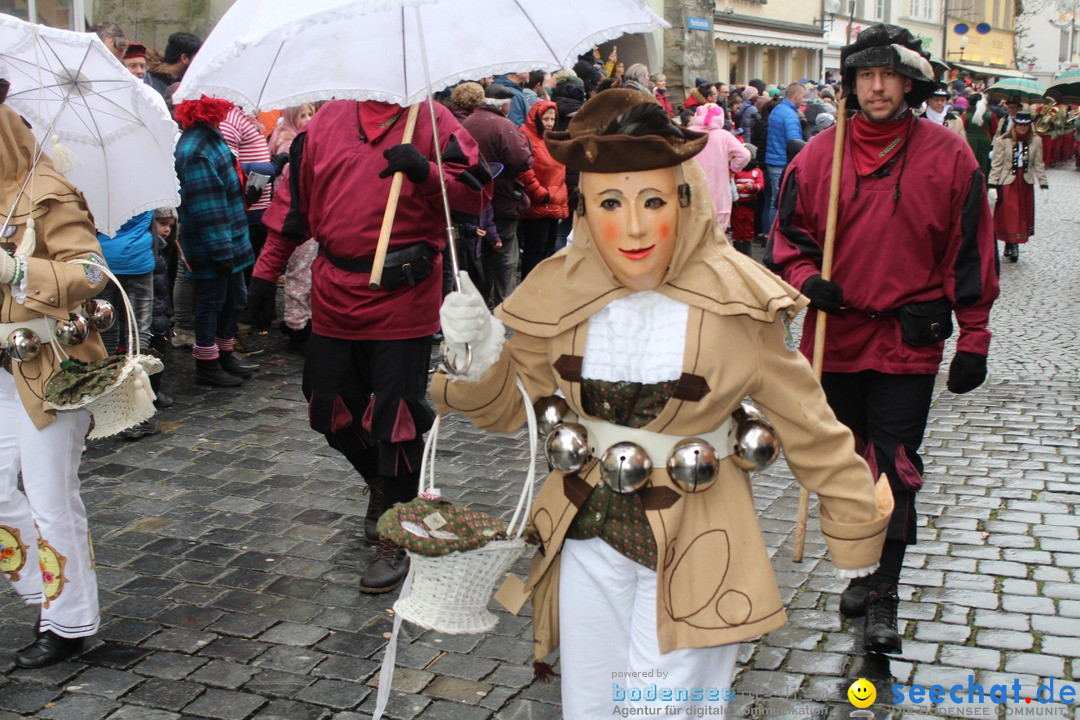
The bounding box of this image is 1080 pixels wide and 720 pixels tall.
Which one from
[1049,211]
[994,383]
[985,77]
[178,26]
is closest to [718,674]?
[994,383]

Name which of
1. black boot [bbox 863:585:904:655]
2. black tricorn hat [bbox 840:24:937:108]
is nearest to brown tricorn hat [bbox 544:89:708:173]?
black tricorn hat [bbox 840:24:937:108]

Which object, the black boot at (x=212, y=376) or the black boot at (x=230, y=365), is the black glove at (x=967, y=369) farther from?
the black boot at (x=230, y=365)

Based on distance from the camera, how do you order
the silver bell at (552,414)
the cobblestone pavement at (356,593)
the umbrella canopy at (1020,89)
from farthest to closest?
the umbrella canopy at (1020,89) → the cobblestone pavement at (356,593) → the silver bell at (552,414)

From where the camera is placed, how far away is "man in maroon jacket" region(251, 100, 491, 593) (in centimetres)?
459

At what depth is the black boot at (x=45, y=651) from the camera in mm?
4043

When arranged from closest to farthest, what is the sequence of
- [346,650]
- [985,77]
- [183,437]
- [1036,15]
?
[346,650] < [183,437] < [985,77] < [1036,15]

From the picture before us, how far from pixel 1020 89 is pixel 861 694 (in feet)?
52.1

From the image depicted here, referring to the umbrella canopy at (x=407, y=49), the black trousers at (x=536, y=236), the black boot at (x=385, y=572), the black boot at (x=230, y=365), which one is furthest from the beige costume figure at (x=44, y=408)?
Answer: the black trousers at (x=536, y=236)

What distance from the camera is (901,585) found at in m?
4.82

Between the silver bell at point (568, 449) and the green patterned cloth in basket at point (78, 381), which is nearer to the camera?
the silver bell at point (568, 449)

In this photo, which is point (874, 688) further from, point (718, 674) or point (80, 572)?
point (80, 572)

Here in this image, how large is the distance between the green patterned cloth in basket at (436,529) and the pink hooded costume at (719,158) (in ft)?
24.6

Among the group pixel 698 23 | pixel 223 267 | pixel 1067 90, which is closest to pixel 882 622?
pixel 223 267

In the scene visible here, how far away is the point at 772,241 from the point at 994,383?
4.75 meters
